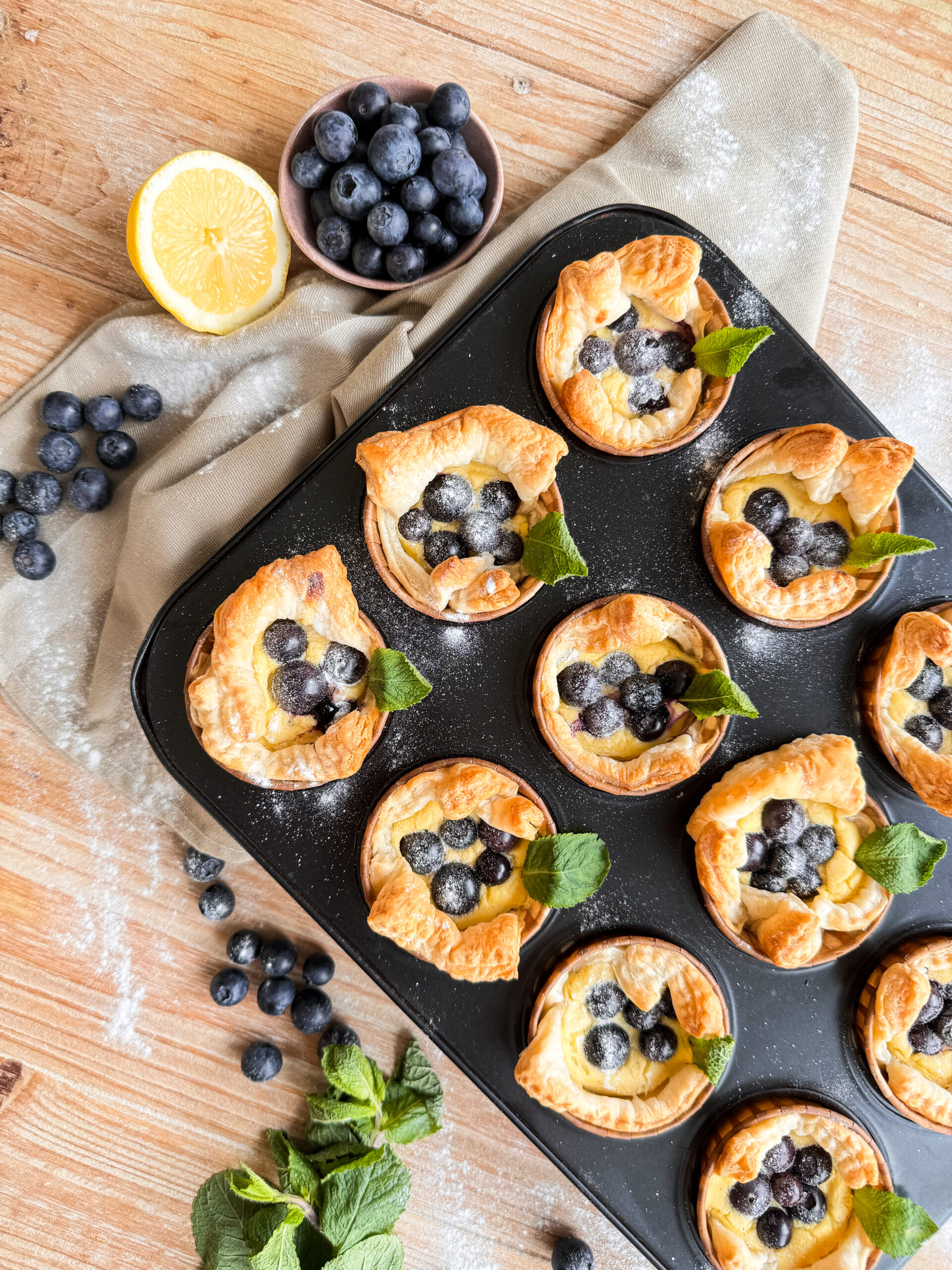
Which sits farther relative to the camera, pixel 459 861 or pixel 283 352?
pixel 283 352

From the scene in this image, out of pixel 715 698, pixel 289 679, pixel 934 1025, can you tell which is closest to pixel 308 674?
pixel 289 679

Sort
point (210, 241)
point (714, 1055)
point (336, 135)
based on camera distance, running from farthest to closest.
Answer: point (210, 241) < point (336, 135) < point (714, 1055)

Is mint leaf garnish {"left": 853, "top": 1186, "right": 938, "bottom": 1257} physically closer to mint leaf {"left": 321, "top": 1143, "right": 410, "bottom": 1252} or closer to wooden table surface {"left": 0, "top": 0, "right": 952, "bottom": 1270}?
wooden table surface {"left": 0, "top": 0, "right": 952, "bottom": 1270}

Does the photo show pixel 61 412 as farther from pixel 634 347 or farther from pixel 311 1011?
pixel 311 1011

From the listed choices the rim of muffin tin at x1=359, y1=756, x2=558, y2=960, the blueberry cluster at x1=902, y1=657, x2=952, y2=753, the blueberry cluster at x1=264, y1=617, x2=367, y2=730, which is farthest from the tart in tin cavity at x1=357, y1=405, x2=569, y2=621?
the blueberry cluster at x1=902, y1=657, x2=952, y2=753

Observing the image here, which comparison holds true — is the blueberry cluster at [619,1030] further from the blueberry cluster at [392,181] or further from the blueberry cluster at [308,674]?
the blueberry cluster at [392,181]

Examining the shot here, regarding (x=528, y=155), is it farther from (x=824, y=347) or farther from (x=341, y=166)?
(x=824, y=347)
